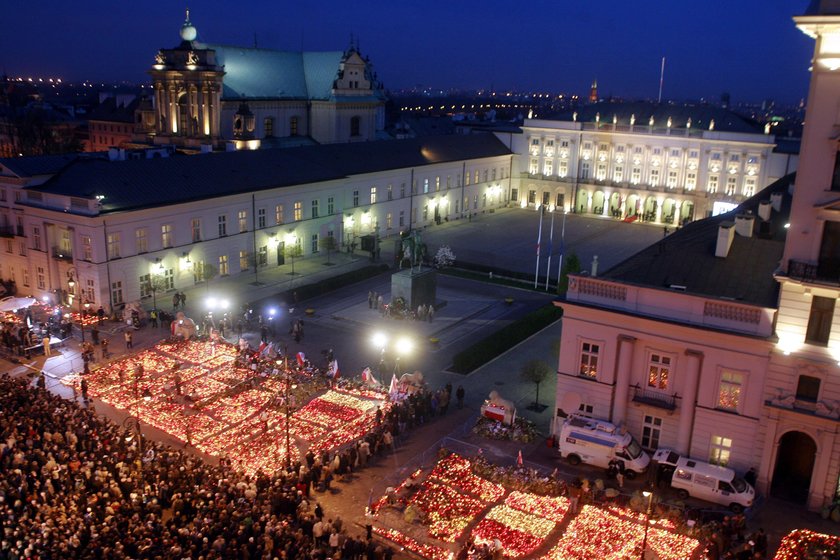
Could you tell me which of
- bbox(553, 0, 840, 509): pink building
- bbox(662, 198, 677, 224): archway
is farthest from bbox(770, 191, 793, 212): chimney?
bbox(662, 198, 677, 224): archway

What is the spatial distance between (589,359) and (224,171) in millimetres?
37204

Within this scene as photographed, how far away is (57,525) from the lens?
22.1 m

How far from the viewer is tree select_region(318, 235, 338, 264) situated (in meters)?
64.3

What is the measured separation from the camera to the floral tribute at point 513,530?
981 inches

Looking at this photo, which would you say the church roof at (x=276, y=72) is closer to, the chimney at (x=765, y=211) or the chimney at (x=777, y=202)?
the chimney at (x=777, y=202)

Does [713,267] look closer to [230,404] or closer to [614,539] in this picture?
[614,539]

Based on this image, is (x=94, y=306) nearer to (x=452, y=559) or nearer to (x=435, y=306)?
(x=435, y=306)

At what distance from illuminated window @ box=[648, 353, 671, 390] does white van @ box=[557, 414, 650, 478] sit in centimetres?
234

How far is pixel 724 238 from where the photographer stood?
104 feet

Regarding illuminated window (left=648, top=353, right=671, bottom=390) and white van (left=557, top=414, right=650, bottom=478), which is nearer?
white van (left=557, top=414, right=650, bottom=478)

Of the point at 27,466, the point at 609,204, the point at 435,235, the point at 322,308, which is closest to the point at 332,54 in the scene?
the point at 435,235

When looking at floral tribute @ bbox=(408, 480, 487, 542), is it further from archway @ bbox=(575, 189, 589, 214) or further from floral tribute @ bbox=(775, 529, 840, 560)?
archway @ bbox=(575, 189, 589, 214)

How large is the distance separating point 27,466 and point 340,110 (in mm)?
67186

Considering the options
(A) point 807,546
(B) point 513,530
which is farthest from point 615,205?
(B) point 513,530
